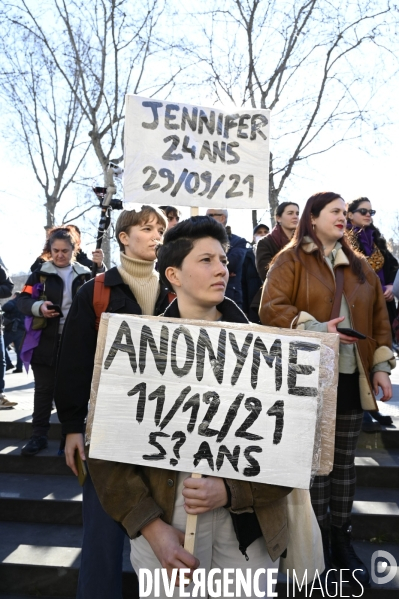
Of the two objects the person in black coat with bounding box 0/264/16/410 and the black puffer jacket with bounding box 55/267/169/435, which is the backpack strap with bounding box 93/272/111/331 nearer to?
the black puffer jacket with bounding box 55/267/169/435

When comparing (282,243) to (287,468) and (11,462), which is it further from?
(287,468)

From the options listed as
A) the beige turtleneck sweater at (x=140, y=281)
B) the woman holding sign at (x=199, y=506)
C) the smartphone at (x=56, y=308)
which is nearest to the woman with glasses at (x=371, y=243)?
the smartphone at (x=56, y=308)

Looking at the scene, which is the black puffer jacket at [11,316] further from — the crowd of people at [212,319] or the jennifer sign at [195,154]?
the jennifer sign at [195,154]

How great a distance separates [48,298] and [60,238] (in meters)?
0.53

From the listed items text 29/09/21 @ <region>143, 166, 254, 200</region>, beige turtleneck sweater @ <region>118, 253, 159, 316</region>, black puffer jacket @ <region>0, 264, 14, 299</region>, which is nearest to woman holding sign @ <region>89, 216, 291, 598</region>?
beige turtleneck sweater @ <region>118, 253, 159, 316</region>

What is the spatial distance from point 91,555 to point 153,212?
1.56 meters

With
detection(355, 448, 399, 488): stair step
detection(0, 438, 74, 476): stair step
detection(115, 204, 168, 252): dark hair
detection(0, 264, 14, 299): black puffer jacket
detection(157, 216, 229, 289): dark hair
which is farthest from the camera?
detection(0, 264, 14, 299): black puffer jacket

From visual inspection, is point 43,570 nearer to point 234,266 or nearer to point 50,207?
point 234,266

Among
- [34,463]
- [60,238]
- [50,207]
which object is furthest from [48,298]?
[50,207]

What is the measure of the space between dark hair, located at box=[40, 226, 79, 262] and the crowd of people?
0.70 m

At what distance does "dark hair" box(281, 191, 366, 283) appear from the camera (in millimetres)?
3094

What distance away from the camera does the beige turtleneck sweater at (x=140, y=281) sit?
2.70 metres

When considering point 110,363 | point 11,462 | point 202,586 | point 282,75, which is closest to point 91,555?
point 202,586

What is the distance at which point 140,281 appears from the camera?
2.72 meters
